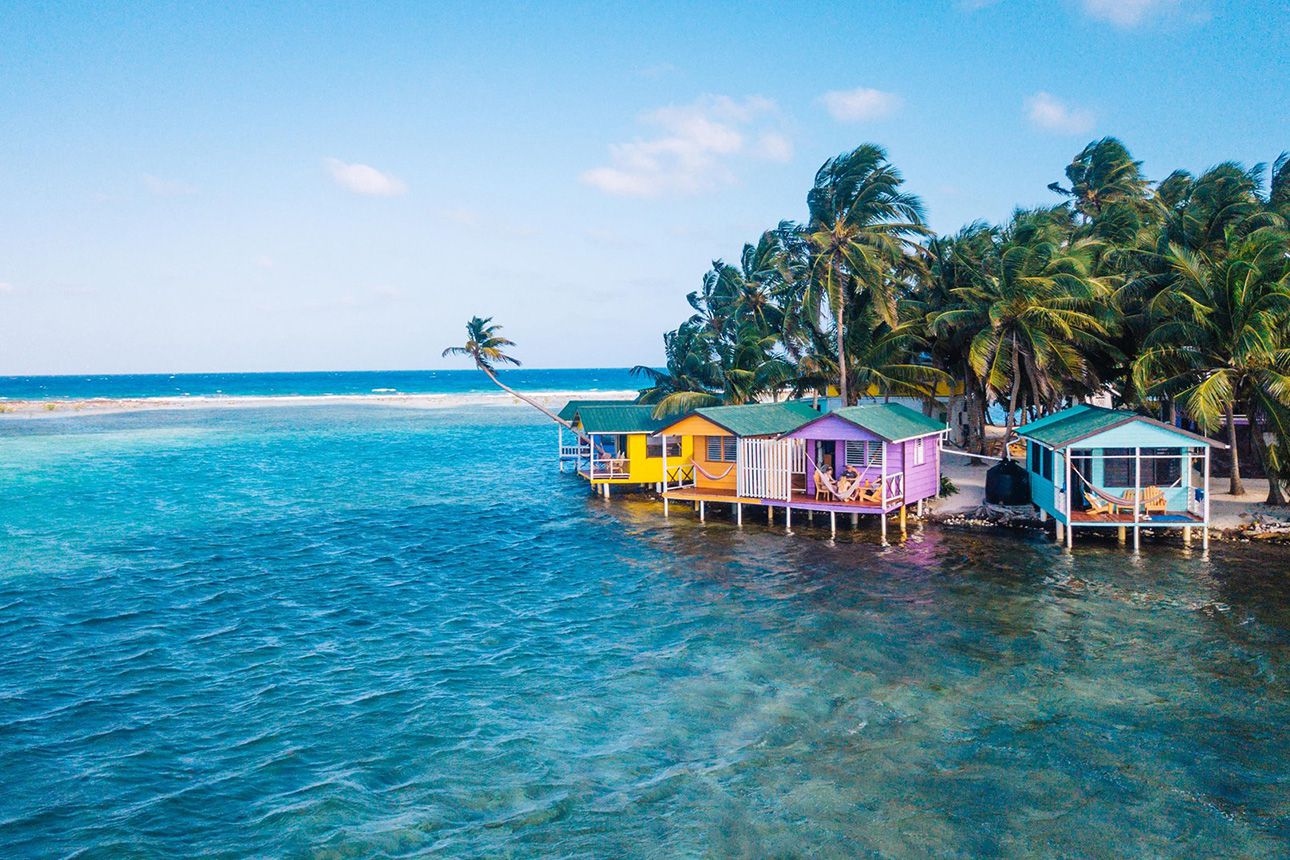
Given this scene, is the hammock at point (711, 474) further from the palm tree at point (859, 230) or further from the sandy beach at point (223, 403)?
the sandy beach at point (223, 403)

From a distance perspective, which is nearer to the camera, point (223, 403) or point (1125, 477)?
point (1125, 477)

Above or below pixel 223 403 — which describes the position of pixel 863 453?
below

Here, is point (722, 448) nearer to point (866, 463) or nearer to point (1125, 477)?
point (866, 463)

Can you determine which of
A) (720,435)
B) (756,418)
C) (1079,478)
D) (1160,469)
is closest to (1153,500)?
(1160,469)

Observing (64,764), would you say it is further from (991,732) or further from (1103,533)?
(1103,533)

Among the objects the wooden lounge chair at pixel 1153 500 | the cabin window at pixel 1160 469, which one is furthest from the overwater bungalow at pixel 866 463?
the wooden lounge chair at pixel 1153 500

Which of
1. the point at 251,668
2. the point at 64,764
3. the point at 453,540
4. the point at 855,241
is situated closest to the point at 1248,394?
the point at 855,241

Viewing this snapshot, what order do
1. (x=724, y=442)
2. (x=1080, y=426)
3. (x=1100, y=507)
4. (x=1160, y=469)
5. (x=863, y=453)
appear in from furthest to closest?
1. (x=724, y=442)
2. (x=863, y=453)
3. (x=1080, y=426)
4. (x=1160, y=469)
5. (x=1100, y=507)
